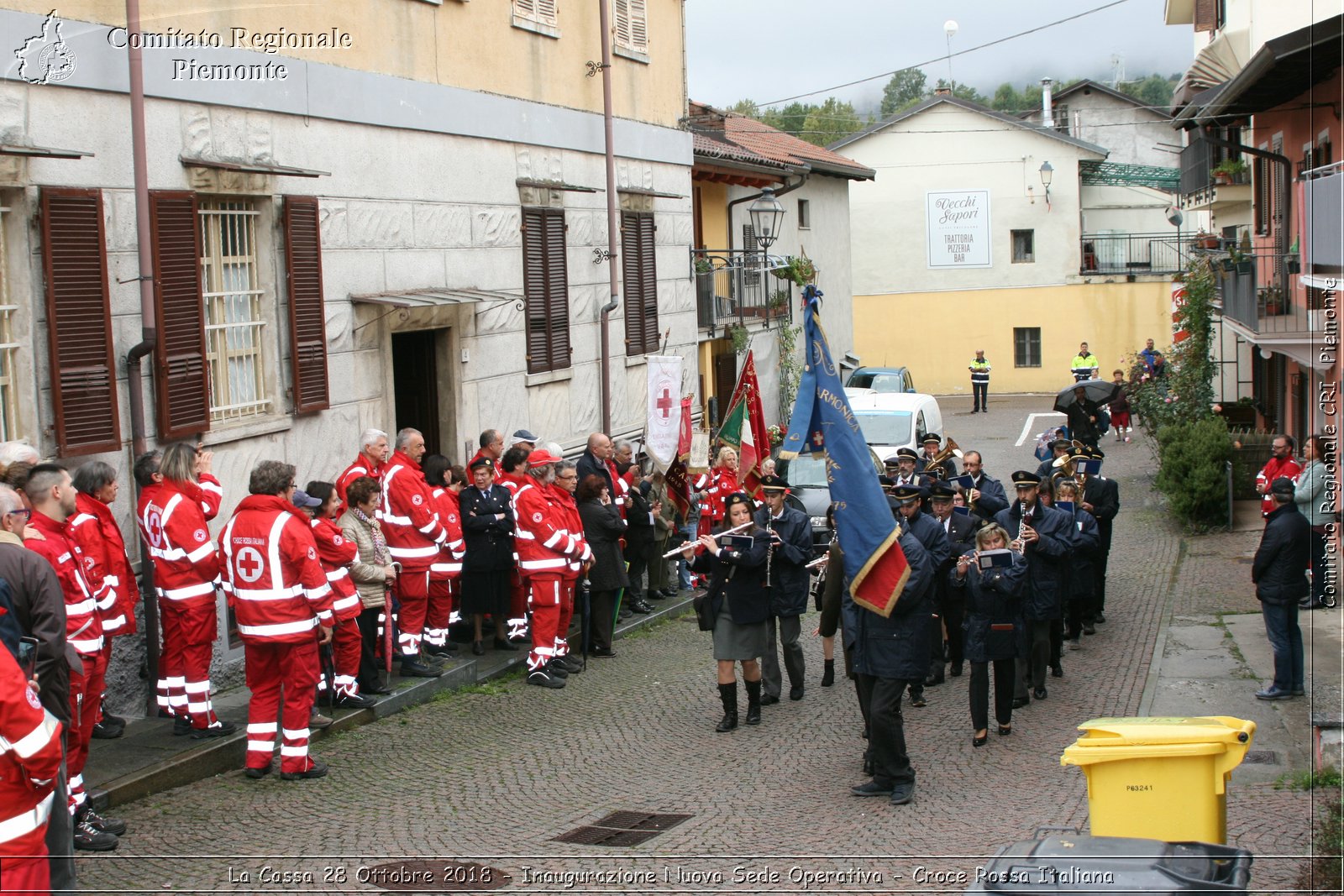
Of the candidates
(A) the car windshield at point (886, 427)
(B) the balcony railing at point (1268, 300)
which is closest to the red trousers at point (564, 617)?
(B) the balcony railing at point (1268, 300)

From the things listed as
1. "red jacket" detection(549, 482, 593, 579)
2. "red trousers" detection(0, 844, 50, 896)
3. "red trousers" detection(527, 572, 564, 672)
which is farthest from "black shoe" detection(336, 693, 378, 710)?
"red trousers" detection(0, 844, 50, 896)

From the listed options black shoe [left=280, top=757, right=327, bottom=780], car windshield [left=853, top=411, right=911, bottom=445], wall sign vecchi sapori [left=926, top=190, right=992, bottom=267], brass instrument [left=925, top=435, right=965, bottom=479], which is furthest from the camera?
wall sign vecchi sapori [left=926, top=190, right=992, bottom=267]

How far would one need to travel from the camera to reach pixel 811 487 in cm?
1911

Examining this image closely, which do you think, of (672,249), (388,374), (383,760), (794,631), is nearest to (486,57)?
(388,374)

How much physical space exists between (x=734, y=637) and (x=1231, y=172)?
20.4 metres

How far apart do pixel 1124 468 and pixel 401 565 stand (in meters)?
19.6

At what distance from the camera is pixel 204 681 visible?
31.7 ft

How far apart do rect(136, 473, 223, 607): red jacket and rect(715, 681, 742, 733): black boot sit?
3.79 m

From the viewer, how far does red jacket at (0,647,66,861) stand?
538cm

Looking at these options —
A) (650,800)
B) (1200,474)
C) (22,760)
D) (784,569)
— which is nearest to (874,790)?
(650,800)

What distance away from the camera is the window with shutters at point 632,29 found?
1878 cm

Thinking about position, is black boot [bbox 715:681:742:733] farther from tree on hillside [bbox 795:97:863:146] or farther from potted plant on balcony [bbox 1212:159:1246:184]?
tree on hillside [bbox 795:97:863:146]

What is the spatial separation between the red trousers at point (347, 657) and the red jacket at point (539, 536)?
6.09 feet

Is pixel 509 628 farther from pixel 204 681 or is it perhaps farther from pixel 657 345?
pixel 657 345
